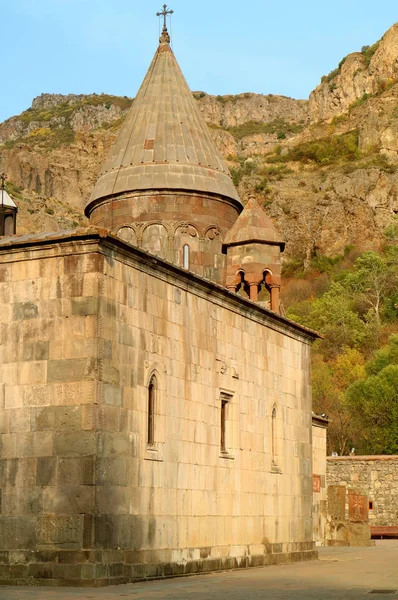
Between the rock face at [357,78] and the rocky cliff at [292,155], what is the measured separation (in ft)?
0.40

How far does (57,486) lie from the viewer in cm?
1366

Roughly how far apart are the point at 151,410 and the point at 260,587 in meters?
3.27

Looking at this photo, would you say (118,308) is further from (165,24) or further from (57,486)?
(165,24)

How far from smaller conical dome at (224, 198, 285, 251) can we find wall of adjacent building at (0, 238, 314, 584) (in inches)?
179

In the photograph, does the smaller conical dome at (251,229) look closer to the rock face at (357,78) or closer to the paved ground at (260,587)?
the paved ground at (260,587)

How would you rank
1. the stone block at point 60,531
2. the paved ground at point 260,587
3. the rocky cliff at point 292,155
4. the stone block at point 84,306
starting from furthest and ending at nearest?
the rocky cliff at point 292,155, the stone block at point 84,306, the stone block at point 60,531, the paved ground at point 260,587

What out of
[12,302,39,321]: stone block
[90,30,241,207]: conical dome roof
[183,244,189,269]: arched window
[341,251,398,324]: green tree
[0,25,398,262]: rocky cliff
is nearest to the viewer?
[12,302,39,321]: stone block

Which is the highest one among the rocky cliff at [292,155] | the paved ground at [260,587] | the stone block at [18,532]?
the rocky cliff at [292,155]

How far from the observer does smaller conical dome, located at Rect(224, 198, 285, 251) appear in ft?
72.5

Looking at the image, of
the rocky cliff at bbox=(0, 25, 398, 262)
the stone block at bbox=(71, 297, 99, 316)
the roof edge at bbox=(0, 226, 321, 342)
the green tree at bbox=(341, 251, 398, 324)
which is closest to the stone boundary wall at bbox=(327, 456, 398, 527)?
the roof edge at bbox=(0, 226, 321, 342)

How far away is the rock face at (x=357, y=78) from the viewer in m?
119

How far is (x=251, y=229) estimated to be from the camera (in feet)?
72.6

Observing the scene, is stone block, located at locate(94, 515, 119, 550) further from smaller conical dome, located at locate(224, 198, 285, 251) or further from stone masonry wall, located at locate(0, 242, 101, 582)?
smaller conical dome, located at locate(224, 198, 285, 251)

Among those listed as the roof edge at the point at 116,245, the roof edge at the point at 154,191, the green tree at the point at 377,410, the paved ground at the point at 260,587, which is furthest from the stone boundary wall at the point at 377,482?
the roof edge at the point at 116,245
